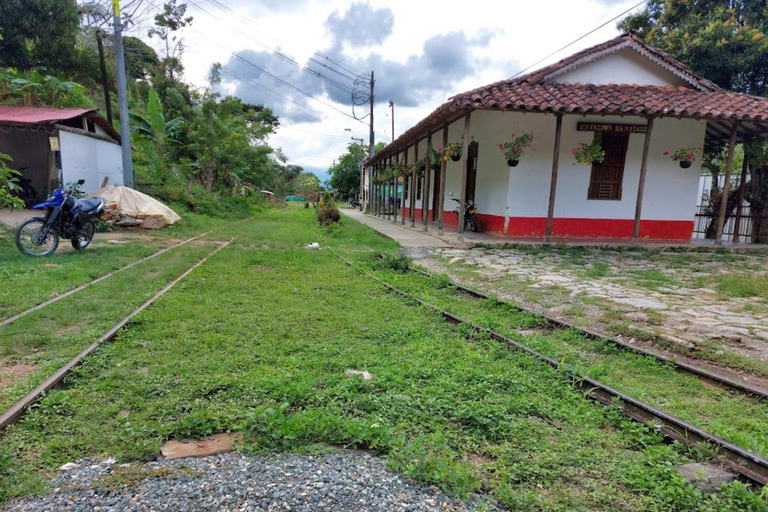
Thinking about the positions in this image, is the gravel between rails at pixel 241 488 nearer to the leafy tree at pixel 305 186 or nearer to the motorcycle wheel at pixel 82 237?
the motorcycle wheel at pixel 82 237

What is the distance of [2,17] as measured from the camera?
14.5m

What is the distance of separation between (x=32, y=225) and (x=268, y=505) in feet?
25.8

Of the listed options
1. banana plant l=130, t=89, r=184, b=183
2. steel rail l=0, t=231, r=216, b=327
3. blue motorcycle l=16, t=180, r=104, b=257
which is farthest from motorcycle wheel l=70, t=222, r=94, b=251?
banana plant l=130, t=89, r=184, b=183

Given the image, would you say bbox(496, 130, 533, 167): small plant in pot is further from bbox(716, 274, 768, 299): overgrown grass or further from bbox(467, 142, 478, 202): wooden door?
bbox(716, 274, 768, 299): overgrown grass

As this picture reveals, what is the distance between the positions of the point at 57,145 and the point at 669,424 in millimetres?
14942

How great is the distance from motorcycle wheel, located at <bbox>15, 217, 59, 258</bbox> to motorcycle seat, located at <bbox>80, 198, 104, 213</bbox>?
0.62 m

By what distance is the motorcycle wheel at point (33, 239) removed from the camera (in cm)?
709

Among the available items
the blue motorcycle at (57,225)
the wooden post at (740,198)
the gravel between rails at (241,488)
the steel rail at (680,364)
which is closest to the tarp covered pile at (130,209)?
the blue motorcycle at (57,225)

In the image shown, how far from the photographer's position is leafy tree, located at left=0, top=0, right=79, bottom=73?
14.8 m

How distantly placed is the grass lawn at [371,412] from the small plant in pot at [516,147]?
706 centimetres

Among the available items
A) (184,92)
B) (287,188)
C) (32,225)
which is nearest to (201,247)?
(32,225)

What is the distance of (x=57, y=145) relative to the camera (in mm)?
12172

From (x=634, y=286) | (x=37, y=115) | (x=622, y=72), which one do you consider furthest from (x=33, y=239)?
(x=622, y=72)

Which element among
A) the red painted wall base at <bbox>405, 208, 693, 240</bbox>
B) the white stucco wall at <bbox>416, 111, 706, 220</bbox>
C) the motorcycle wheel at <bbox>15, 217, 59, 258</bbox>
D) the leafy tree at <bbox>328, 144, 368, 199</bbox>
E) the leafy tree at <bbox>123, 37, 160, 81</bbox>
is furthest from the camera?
the leafy tree at <bbox>328, 144, 368, 199</bbox>
